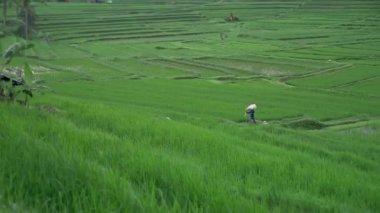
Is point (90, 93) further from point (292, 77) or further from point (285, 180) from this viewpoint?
point (285, 180)

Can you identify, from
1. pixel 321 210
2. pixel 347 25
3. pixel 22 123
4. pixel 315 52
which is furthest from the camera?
pixel 347 25

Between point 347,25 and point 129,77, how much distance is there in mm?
27928

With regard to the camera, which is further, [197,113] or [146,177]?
[197,113]

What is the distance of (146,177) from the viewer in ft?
8.80

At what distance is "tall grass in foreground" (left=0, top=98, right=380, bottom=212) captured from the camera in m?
2.15

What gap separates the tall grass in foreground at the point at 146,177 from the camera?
7.07 feet

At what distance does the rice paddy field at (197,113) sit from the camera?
2408 mm

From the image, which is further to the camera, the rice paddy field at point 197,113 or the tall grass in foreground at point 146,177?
the rice paddy field at point 197,113

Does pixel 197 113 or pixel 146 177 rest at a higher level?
pixel 146 177

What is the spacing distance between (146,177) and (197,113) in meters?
10.7

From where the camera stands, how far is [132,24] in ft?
144

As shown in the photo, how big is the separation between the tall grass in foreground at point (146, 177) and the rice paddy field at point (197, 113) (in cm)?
1

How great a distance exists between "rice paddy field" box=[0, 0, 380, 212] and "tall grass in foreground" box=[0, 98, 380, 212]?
0.01 meters

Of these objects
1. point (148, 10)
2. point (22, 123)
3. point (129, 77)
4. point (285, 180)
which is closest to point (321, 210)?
point (285, 180)
